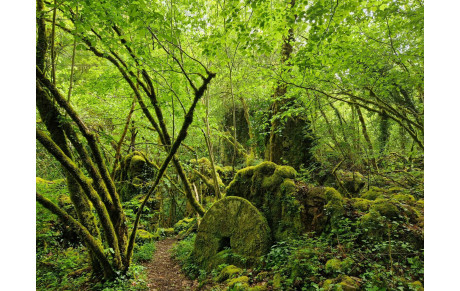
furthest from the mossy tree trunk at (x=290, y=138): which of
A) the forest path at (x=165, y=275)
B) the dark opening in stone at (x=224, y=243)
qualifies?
the forest path at (x=165, y=275)

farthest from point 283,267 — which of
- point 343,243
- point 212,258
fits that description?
point 212,258

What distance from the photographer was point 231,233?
5.96 m

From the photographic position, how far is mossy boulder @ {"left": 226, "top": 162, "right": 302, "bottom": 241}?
17.7 ft

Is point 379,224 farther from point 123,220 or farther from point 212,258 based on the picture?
point 123,220

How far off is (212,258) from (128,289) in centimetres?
216

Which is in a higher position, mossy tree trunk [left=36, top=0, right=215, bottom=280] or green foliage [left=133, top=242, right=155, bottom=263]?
mossy tree trunk [left=36, top=0, right=215, bottom=280]

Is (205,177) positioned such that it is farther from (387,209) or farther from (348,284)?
(348,284)

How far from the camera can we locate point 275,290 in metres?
3.68

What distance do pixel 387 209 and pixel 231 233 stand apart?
12.2 ft

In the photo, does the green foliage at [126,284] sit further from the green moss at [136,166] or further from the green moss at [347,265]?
the green moss at [136,166]

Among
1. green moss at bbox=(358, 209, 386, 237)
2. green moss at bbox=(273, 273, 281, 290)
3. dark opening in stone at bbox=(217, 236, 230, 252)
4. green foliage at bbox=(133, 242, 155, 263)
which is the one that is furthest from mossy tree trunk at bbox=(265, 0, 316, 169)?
green foliage at bbox=(133, 242, 155, 263)

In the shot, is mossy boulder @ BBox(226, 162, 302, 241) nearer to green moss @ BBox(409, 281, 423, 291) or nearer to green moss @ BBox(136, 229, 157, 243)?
green moss @ BBox(409, 281, 423, 291)

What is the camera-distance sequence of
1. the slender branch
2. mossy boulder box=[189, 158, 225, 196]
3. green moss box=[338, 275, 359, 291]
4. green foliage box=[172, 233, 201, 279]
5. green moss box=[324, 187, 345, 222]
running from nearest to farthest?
green moss box=[338, 275, 359, 291] < the slender branch < green moss box=[324, 187, 345, 222] < green foliage box=[172, 233, 201, 279] < mossy boulder box=[189, 158, 225, 196]

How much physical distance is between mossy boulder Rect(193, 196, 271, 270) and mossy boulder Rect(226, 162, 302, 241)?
368mm
